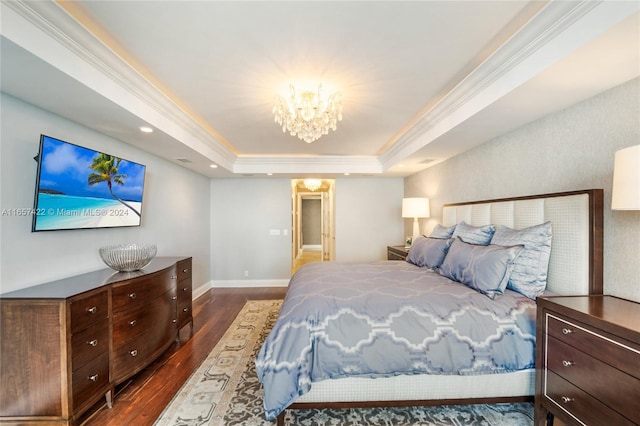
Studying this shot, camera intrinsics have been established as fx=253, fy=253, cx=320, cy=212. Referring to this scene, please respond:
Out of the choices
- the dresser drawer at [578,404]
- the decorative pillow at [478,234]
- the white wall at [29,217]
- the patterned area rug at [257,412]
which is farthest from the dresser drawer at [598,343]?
the white wall at [29,217]

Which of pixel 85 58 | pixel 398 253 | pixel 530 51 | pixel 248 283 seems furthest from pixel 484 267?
pixel 248 283

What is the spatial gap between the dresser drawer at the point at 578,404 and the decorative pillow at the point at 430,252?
1.33 m

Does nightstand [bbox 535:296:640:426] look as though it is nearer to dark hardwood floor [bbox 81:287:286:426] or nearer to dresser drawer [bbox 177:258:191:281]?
dark hardwood floor [bbox 81:287:286:426]

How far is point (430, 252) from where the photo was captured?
2.89 metres

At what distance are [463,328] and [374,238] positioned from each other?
146 inches

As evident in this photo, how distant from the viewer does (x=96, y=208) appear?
2.33 m

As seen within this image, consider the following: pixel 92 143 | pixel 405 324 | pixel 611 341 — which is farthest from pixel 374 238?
pixel 92 143

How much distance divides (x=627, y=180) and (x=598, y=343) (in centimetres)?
82

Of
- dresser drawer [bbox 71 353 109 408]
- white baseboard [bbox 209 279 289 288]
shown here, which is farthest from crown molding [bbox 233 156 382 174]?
dresser drawer [bbox 71 353 109 408]

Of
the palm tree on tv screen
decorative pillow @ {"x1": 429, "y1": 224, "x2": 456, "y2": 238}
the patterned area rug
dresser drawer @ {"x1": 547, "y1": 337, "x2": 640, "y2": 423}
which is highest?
the palm tree on tv screen

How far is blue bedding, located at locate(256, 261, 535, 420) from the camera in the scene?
1620 mm

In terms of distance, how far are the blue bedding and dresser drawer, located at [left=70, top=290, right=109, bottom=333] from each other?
121 centimetres

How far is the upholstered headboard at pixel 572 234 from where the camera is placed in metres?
1.74

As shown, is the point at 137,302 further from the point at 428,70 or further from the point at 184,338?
the point at 428,70
